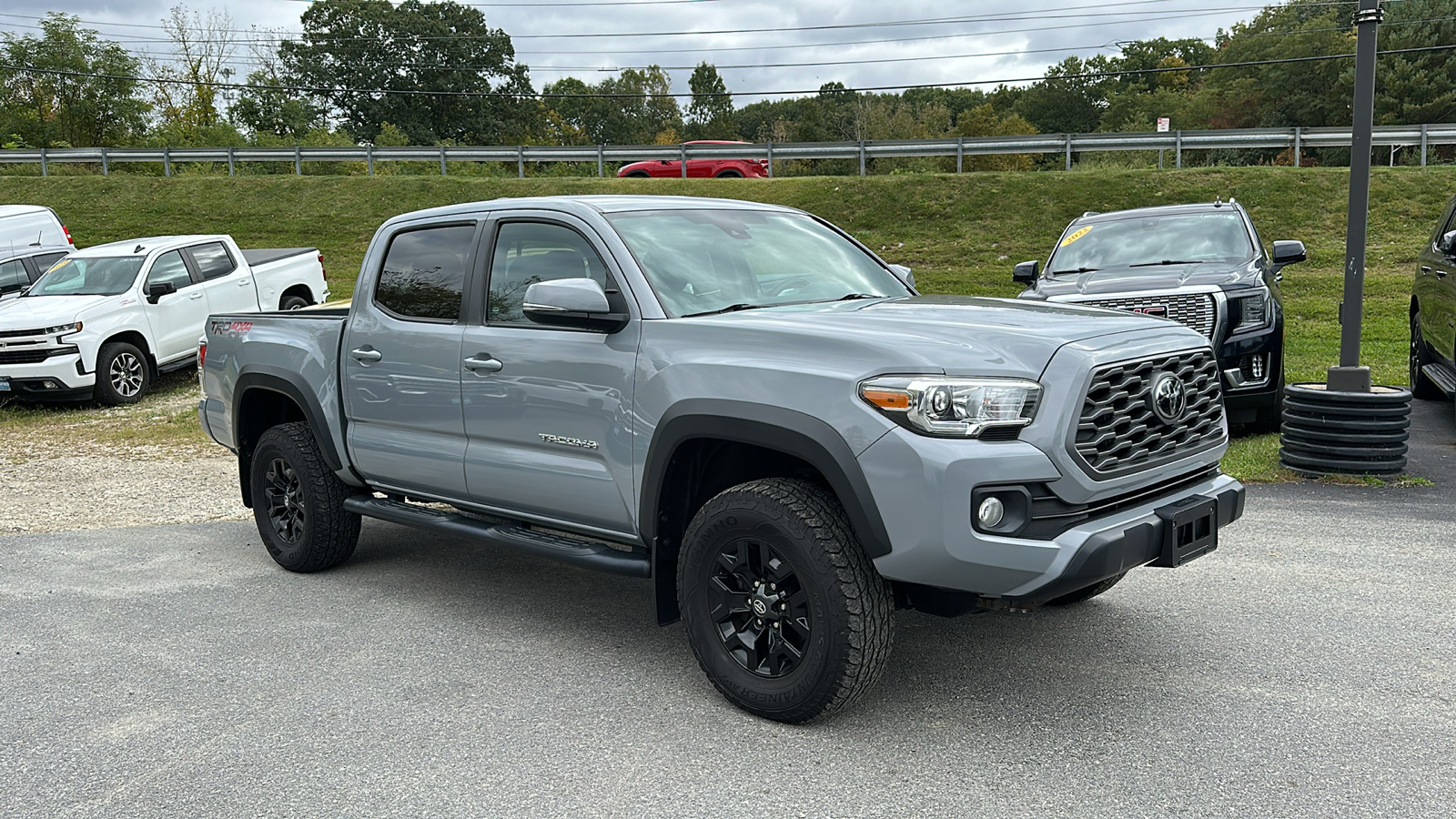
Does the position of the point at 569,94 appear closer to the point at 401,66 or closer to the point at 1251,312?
the point at 401,66

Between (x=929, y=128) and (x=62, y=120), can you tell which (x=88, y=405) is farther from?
(x=929, y=128)

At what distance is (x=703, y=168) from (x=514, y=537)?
76.0ft

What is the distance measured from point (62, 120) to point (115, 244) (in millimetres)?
41022

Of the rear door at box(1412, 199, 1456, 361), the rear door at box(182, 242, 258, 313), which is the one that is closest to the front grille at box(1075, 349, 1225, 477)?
the rear door at box(1412, 199, 1456, 361)

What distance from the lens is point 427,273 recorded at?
5.30 meters

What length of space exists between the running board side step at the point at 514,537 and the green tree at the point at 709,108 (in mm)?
81430

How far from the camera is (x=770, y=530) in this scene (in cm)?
374

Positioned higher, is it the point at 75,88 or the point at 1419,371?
the point at 75,88

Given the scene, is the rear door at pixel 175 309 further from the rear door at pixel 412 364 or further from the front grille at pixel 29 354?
the rear door at pixel 412 364

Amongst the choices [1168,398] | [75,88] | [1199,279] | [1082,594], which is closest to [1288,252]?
[1199,279]

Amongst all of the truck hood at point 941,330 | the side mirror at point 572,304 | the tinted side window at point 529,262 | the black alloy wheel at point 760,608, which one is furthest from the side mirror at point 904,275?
the black alloy wheel at point 760,608

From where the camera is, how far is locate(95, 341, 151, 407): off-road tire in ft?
41.5

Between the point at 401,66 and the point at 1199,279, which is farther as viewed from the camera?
the point at 401,66

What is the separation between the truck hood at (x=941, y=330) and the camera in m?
3.53
